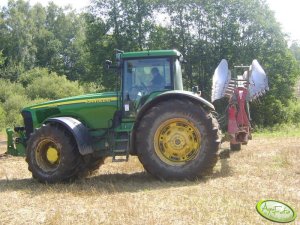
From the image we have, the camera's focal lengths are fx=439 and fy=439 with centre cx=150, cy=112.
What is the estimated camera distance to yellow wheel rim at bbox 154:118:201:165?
7340 mm

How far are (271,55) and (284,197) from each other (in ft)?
60.1

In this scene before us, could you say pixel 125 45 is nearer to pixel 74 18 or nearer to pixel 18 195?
pixel 18 195

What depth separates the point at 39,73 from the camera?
43156 millimetres

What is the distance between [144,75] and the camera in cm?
784

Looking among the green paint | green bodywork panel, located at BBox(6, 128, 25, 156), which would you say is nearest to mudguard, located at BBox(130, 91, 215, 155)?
the green paint

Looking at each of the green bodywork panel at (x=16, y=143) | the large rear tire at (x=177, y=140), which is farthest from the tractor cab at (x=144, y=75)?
the green bodywork panel at (x=16, y=143)

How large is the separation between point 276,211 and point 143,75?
12.5 feet

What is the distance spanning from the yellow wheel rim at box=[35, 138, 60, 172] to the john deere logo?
3.97m

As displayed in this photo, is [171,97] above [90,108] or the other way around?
above

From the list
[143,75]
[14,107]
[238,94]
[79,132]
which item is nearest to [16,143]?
[79,132]

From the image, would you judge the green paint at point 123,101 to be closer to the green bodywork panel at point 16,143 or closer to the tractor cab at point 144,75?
the tractor cab at point 144,75

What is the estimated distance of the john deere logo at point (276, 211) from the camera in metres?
4.59

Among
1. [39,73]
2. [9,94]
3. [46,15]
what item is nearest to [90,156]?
[9,94]

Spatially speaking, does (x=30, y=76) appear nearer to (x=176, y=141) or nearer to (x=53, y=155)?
(x=53, y=155)
